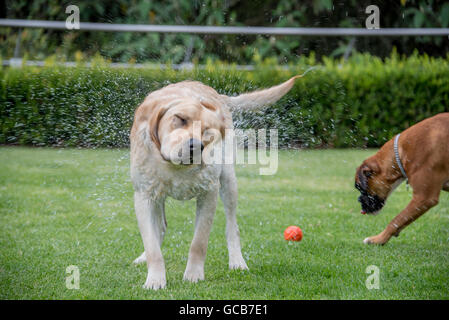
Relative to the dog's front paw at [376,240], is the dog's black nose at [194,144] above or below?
above

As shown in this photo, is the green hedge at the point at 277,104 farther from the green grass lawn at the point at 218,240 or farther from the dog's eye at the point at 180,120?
the dog's eye at the point at 180,120

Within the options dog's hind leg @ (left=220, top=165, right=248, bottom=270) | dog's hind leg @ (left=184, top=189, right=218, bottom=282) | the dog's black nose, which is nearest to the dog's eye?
the dog's black nose

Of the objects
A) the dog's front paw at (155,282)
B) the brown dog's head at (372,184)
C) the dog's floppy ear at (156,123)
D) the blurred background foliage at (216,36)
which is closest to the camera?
the dog's floppy ear at (156,123)

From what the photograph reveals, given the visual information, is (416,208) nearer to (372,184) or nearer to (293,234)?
(372,184)

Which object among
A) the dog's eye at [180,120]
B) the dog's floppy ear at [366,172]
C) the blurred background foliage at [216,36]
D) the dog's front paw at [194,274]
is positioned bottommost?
the dog's front paw at [194,274]

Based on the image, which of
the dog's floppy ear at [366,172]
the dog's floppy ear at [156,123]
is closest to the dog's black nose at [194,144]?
the dog's floppy ear at [156,123]

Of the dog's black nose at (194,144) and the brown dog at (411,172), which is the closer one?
the dog's black nose at (194,144)

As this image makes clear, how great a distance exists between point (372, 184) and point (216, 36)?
487 centimetres

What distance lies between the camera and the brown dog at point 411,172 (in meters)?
4.48

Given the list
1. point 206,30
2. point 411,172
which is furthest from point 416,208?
point 206,30

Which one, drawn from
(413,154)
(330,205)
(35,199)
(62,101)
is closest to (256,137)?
(330,205)

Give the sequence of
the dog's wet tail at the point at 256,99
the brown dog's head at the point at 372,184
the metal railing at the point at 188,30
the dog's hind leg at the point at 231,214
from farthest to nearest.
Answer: the metal railing at the point at 188,30 < the brown dog's head at the point at 372,184 < the dog's wet tail at the point at 256,99 < the dog's hind leg at the point at 231,214

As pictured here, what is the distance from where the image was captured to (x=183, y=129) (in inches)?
110

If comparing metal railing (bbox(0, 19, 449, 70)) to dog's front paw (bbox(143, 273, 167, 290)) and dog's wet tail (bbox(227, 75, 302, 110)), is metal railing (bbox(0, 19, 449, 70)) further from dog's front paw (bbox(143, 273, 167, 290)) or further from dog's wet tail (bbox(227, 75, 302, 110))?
dog's front paw (bbox(143, 273, 167, 290))
